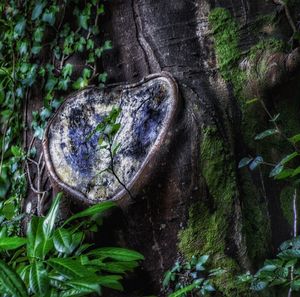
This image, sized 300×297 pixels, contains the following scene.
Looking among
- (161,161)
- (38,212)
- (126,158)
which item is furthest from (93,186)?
(38,212)

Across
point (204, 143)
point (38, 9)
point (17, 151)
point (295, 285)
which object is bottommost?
point (295, 285)

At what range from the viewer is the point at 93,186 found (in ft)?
6.59

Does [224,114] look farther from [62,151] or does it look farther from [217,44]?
[62,151]

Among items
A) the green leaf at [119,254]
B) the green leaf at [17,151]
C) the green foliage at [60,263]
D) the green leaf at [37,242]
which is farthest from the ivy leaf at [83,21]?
the green leaf at [119,254]

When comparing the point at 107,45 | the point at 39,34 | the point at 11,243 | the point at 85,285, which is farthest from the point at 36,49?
the point at 85,285

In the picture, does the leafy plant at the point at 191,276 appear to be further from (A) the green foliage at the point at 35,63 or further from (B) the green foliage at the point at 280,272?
(A) the green foliage at the point at 35,63

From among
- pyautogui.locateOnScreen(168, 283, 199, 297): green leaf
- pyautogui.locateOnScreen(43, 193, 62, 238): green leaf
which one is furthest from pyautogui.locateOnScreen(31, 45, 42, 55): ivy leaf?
pyautogui.locateOnScreen(168, 283, 199, 297): green leaf

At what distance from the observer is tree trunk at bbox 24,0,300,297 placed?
192 centimetres

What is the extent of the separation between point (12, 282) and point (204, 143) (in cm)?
83

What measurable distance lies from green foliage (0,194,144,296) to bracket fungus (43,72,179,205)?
0.12 m

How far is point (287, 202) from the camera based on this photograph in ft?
6.95

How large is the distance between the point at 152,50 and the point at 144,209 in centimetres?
65

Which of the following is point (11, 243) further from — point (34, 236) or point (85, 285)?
point (85, 285)

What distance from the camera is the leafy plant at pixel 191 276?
1.85m
